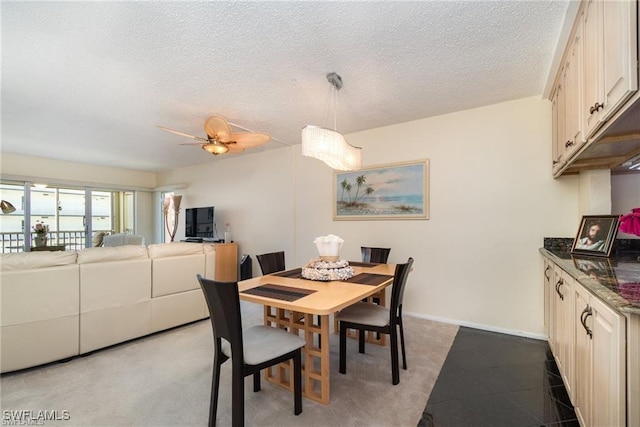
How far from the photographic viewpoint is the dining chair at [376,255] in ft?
10.00

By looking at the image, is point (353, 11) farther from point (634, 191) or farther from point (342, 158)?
point (634, 191)

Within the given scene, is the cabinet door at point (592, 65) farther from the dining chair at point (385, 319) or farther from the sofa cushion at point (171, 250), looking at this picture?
the sofa cushion at point (171, 250)

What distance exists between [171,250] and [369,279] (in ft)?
7.30

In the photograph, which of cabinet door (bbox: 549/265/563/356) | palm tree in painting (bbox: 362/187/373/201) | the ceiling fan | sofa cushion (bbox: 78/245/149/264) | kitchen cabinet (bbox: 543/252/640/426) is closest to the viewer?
kitchen cabinet (bbox: 543/252/640/426)

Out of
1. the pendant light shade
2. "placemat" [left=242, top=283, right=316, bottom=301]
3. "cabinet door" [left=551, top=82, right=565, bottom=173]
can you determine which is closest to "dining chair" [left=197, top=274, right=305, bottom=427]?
"placemat" [left=242, top=283, right=316, bottom=301]

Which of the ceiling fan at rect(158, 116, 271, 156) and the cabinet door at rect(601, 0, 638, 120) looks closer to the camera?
the cabinet door at rect(601, 0, 638, 120)

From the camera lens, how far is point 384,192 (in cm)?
363

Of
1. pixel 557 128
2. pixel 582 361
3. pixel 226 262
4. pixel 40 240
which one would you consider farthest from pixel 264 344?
pixel 40 240

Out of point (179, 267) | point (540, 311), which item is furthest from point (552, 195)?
point (179, 267)

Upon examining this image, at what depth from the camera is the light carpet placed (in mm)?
1644

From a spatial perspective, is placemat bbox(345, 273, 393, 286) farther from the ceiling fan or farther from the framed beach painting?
the ceiling fan

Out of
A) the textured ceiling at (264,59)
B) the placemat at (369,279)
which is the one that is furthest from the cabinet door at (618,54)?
the placemat at (369,279)

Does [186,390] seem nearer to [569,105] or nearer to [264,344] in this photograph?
[264,344]

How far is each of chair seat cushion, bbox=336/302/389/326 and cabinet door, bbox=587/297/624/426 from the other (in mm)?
1100
